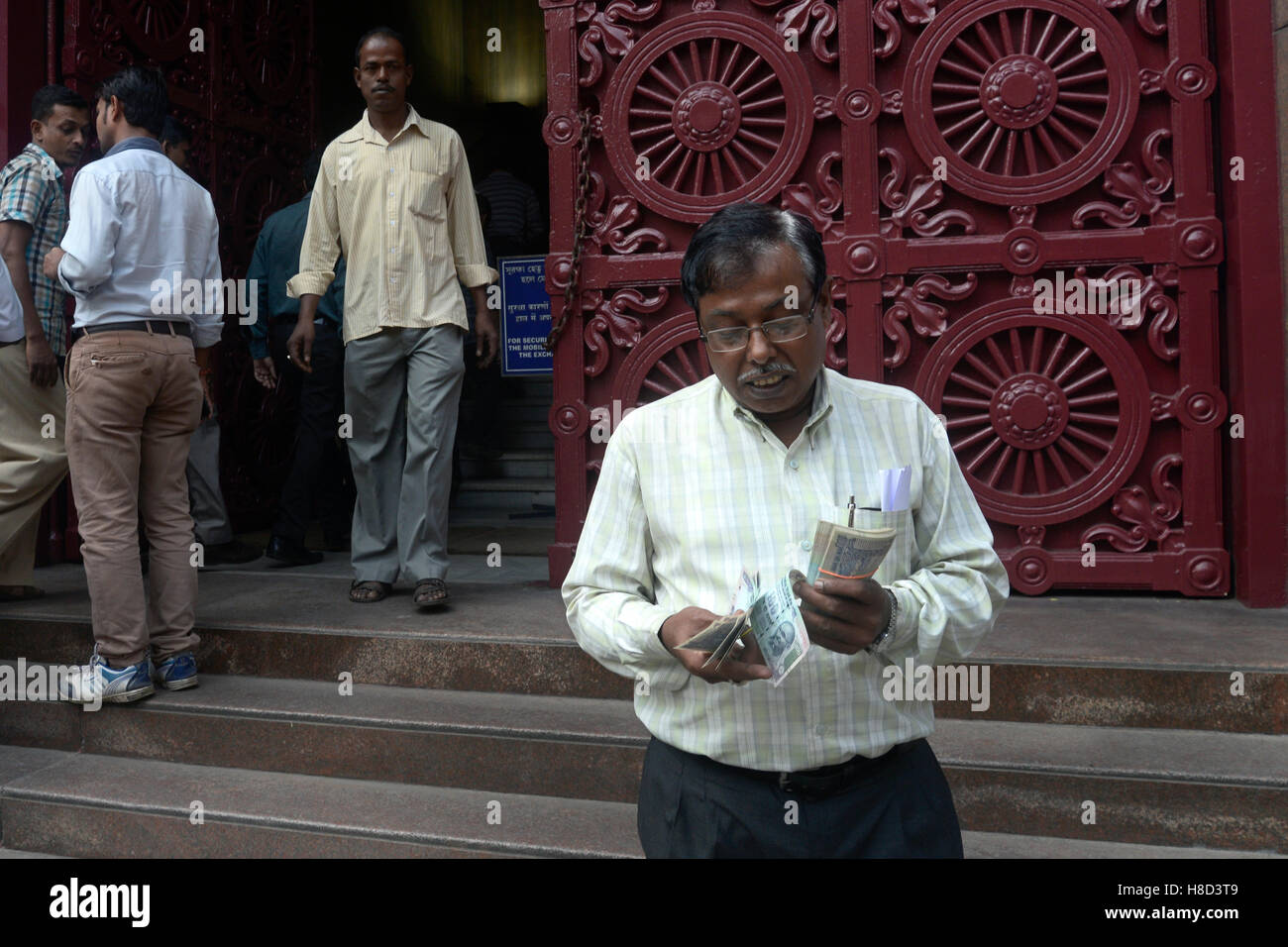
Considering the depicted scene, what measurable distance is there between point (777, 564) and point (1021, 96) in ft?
10.9

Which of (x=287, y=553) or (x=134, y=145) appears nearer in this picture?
(x=134, y=145)

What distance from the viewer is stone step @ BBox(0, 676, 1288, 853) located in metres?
2.95

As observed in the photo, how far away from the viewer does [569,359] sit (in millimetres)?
4844

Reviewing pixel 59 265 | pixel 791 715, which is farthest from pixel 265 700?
pixel 791 715

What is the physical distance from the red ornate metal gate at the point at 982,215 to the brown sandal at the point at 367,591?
0.76 metres

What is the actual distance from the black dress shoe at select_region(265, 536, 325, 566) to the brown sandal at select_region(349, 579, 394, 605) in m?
1.12

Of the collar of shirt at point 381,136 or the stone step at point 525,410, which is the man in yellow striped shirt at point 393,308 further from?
the stone step at point 525,410

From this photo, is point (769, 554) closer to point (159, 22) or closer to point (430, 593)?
point (430, 593)

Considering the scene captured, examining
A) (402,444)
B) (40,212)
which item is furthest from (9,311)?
(402,444)

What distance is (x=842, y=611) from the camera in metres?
1.55

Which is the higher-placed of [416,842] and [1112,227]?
[1112,227]

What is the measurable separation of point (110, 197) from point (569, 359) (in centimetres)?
190

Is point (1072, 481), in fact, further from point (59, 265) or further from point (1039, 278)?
point (59, 265)

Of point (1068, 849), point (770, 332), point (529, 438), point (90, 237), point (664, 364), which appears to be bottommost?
point (1068, 849)
